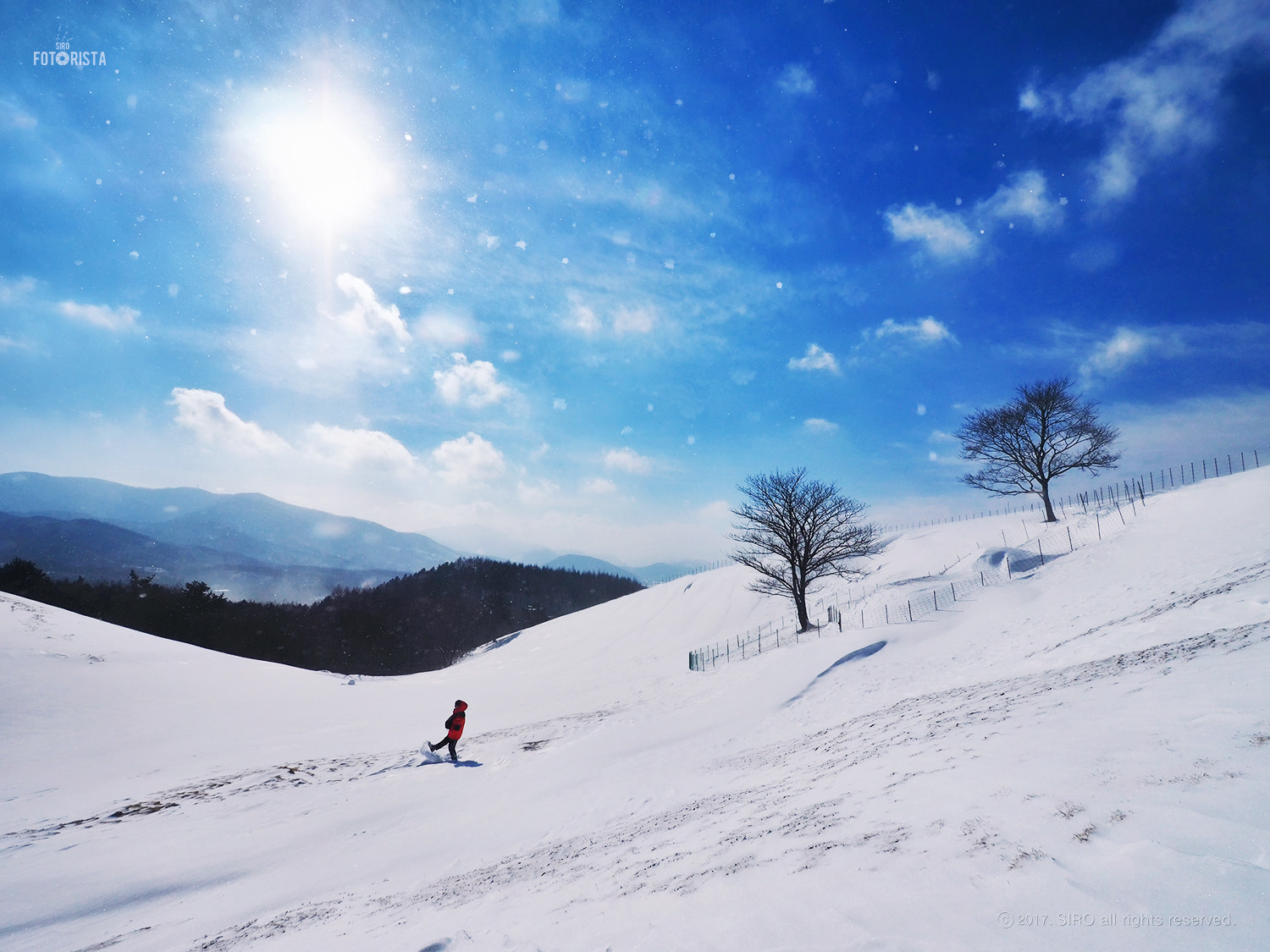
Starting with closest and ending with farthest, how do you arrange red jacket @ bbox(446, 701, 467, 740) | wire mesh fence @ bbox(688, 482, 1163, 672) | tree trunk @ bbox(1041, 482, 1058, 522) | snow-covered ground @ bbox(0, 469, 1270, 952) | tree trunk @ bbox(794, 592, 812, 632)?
snow-covered ground @ bbox(0, 469, 1270, 952)
red jacket @ bbox(446, 701, 467, 740)
wire mesh fence @ bbox(688, 482, 1163, 672)
tree trunk @ bbox(794, 592, 812, 632)
tree trunk @ bbox(1041, 482, 1058, 522)

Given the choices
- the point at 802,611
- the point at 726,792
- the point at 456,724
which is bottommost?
the point at 456,724

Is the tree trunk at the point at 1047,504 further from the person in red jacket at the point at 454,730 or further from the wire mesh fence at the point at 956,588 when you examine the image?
the person in red jacket at the point at 454,730

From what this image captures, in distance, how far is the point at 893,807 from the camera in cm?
486

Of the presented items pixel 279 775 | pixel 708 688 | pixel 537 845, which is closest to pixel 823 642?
pixel 708 688

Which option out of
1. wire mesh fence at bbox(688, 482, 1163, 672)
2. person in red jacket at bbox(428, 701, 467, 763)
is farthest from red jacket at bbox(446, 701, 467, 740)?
wire mesh fence at bbox(688, 482, 1163, 672)

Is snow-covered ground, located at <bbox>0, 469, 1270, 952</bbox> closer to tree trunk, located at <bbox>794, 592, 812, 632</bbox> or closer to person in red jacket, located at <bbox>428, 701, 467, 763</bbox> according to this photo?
person in red jacket, located at <bbox>428, 701, 467, 763</bbox>

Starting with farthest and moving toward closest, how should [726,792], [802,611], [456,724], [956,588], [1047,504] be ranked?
1. [1047,504]
2. [802,611]
3. [956,588]
4. [456,724]
5. [726,792]

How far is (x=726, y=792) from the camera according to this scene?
8.30m

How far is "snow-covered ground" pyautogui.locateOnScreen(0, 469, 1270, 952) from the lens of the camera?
317cm

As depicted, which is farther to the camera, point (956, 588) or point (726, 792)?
point (956, 588)

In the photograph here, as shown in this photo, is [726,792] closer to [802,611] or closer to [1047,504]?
[802,611]

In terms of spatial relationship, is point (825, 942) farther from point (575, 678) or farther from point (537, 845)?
point (575, 678)

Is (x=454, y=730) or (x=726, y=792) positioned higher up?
(x=726, y=792)

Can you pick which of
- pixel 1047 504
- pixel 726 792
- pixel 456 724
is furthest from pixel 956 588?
pixel 456 724
